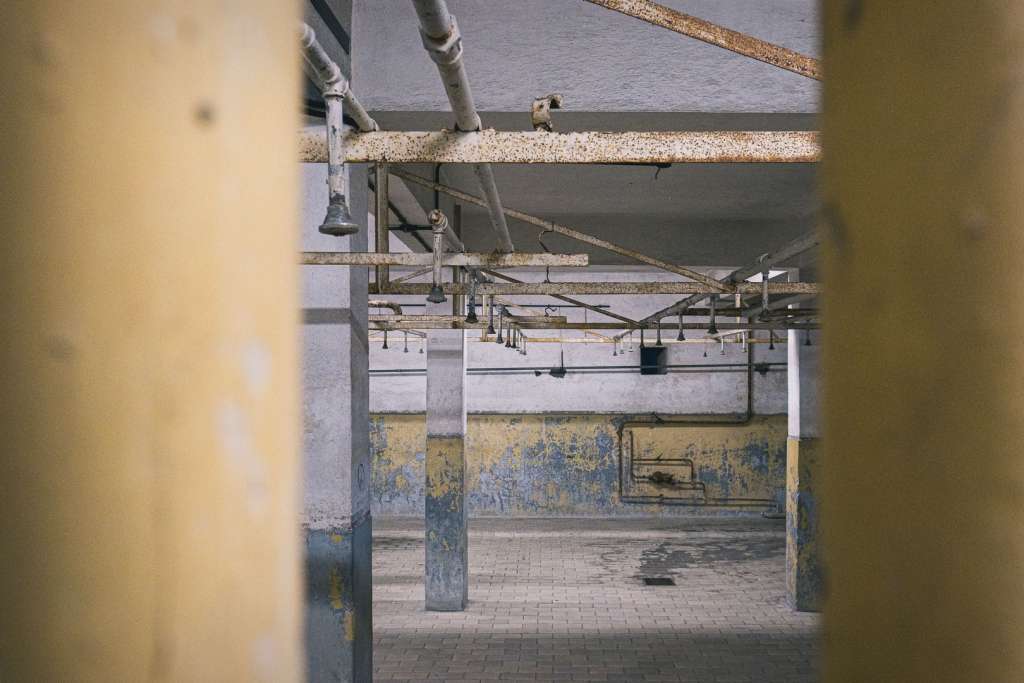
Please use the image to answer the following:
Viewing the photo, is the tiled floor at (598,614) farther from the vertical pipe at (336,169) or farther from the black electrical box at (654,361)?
the vertical pipe at (336,169)

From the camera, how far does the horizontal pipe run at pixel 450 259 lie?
211 inches

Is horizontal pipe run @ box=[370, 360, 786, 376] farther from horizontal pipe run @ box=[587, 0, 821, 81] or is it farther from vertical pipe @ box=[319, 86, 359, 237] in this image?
vertical pipe @ box=[319, 86, 359, 237]

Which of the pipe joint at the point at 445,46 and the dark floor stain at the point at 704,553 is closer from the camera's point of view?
the pipe joint at the point at 445,46

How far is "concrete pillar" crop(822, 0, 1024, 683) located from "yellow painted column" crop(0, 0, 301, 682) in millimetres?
623

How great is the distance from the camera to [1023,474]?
0.73 metres

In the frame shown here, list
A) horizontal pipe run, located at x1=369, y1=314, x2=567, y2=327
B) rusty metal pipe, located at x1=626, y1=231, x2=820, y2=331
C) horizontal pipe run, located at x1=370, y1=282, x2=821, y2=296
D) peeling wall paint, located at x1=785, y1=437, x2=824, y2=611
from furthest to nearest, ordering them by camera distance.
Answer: peeling wall paint, located at x1=785, y1=437, x2=824, y2=611 < horizontal pipe run, located at x1=369, y1=314, x2=567, y2=327 < horizontal pipe run, located at x1=370, y1=282, x2=821, y2=296 < rusty metal pipe, located at x1=626, y1=231, x2=820, y2=331

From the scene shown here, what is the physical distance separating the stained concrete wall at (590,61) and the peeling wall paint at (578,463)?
556 inches

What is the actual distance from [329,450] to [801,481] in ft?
26.4

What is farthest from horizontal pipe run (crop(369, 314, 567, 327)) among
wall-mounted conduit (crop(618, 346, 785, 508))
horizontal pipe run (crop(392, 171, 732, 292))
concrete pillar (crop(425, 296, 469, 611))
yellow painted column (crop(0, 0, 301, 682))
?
wall-mounted conduit (crop(618, 346, 785, 508))

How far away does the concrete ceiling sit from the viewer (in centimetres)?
566

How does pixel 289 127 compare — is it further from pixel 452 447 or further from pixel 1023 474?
pixel 452 447

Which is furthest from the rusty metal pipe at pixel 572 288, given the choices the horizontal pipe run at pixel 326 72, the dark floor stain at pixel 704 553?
the dark floor stain at pixel 704 553

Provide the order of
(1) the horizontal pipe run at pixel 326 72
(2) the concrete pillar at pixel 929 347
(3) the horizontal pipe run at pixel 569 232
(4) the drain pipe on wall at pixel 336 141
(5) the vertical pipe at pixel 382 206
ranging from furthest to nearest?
1. (5) the vertical pipe at pixel 382 206
2. (3) the horizontal pipe run at pixel 569 232
3. (4) the drain pipe on wall at pixel 336 141
4. (1) the horizontal pipe run at pixel 326 72
5. (2) the concrete pillar at pixel 929 347

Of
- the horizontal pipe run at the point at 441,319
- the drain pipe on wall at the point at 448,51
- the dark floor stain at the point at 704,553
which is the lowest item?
the dark floor stain at the point at 704,553
